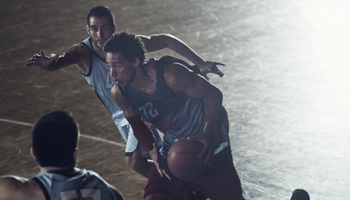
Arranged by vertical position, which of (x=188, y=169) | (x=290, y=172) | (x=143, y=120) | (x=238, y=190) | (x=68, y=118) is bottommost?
(x=290, y=172)

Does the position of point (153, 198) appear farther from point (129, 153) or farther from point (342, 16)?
point (342, 16)

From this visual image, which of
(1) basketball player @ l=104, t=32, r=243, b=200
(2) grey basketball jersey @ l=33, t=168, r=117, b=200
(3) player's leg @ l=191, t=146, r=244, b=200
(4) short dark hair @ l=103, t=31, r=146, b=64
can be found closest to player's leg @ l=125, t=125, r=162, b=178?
(1) basketball player @ l=104, t=32, r=243, b=200

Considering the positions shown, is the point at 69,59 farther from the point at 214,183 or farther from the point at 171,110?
the point at 214,183

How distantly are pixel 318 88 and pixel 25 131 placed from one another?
440 centimetres

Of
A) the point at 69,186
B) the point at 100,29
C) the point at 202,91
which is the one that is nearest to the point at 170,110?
the point at 202,91

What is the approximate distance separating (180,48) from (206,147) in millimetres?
1189

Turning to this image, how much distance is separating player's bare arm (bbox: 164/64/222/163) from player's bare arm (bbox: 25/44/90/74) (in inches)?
41.5

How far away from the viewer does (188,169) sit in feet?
13.8

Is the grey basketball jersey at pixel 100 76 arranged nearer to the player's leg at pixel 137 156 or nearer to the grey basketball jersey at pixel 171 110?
the player's leg at pixel 137 156

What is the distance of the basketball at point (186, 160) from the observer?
13.8ft

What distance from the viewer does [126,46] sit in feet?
13.2

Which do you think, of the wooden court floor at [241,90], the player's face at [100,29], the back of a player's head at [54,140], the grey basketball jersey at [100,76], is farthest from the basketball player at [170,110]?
the back of a player's head at [54,140]

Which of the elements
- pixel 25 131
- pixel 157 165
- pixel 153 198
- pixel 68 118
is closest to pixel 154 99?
pixel 157 165

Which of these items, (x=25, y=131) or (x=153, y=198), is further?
(x=25, y=131)
